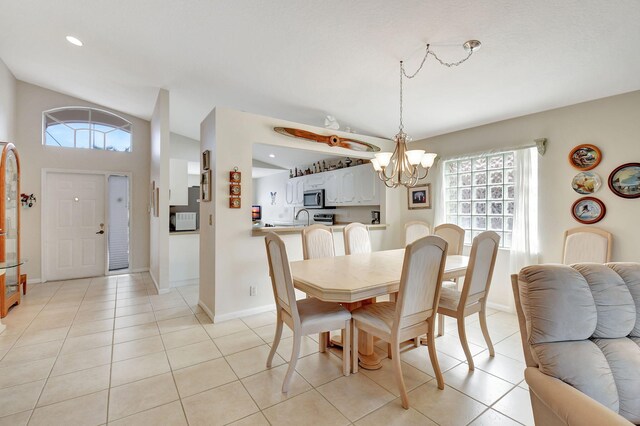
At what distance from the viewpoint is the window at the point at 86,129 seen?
4.96m

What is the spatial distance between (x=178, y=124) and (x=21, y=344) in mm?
4127

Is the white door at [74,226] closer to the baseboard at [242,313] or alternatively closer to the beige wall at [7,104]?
the beige wall at [7,104]

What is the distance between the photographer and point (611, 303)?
1.13 metres

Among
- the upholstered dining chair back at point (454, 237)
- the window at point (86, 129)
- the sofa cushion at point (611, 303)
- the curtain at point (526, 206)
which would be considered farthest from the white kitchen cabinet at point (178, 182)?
the sofa cushion at point (611, 303)

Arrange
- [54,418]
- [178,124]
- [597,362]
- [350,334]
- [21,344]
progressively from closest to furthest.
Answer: [597,362]
[54,418]
[350,334]
[21,344]
[178,124]

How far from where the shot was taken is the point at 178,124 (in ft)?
18.1

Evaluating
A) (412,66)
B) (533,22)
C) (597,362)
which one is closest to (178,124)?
(412,66)

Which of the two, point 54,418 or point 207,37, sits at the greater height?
point 207,37

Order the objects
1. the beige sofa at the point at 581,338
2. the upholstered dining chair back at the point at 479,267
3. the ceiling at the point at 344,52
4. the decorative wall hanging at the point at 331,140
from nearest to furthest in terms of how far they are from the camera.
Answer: the beige sofa at the point at 581,338
the ceiling at the point at 344,52
the upholstered dining chair back at the point at 479,267
the decorative wall hanging at the point at 331,140

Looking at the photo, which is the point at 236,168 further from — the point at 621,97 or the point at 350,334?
the point at 621,97

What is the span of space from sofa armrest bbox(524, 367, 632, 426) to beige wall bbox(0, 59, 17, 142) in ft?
→ 20.3

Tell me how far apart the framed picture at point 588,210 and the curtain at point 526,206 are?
36 centimetres

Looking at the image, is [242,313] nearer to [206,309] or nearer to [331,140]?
[206,309]

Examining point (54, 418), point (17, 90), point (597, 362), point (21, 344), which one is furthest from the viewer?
point (17, 90)
